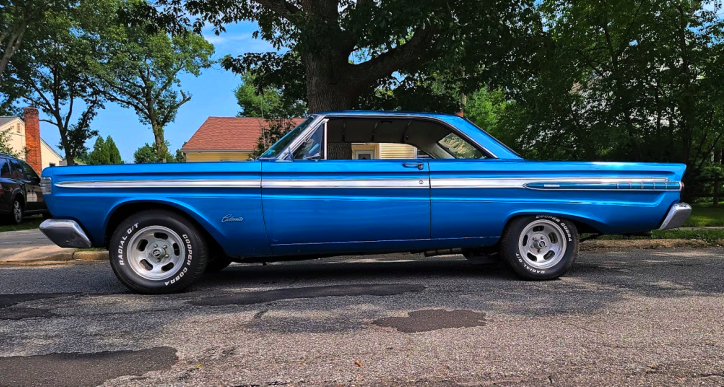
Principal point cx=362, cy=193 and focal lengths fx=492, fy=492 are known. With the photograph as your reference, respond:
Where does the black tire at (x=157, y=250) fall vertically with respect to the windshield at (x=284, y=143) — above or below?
below

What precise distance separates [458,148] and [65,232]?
3783 millimetres

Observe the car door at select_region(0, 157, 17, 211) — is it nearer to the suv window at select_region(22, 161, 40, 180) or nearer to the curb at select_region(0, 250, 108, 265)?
the suv window at select_region(22, 161, 40, 180)

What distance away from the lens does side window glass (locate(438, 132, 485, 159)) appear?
4971 millimetres

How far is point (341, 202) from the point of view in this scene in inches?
178

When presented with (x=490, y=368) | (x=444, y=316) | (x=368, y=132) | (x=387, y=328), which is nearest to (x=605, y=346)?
(x=490, y=368)

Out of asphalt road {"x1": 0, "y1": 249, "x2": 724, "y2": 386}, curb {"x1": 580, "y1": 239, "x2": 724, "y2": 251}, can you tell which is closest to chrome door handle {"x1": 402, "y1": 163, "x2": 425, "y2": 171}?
asphalt road {"x1": 0, "y1": 249, "x2": 724, "y2": 386}

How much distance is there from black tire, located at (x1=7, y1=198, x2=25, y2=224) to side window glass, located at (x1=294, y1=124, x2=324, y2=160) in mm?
11650

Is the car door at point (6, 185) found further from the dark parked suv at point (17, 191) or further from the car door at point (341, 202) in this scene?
the car door at point (341, 202)

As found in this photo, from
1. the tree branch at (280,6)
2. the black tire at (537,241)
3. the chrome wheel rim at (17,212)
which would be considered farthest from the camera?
the chrome wheel rim at (17,212)

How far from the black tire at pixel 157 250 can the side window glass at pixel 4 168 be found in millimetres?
10463

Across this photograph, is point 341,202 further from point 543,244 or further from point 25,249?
point 25,249

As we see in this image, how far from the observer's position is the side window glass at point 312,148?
183 inches

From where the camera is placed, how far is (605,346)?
2.94 metres

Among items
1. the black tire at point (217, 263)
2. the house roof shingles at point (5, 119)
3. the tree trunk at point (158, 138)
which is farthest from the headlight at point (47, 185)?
the house roof shingles at point (5, 119)
